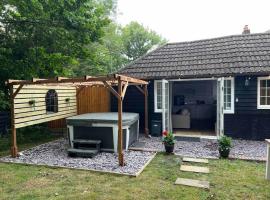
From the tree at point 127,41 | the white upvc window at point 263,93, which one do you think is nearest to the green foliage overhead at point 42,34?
the white upvc window at point 263,93

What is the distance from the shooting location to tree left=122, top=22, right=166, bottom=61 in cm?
2394

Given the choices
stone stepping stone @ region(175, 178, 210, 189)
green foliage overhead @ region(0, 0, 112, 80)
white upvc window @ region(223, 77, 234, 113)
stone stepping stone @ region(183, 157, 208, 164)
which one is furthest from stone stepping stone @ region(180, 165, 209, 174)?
green foliage overhead @ region(0, 0, 112, 80)

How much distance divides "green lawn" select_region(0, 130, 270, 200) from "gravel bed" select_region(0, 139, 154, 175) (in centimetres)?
28

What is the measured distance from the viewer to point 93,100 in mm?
9859

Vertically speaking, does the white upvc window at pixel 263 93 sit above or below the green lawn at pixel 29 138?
above

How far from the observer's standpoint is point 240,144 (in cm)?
752

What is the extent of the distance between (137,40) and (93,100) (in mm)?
16009

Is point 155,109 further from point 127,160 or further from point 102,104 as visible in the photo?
point 127,160

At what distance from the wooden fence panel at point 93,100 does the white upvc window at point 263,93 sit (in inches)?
221

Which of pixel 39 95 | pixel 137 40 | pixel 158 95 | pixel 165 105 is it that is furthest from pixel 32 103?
pixel 137 40

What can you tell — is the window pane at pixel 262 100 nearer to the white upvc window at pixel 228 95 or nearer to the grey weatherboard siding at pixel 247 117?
the grey weatherboard siding at pixel 247 117

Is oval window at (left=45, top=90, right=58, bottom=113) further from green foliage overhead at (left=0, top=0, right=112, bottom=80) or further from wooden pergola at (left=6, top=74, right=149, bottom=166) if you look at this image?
wooden pergola at (left=6, top=74, right=149, bottom=166)

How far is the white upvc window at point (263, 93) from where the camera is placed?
8039 mm

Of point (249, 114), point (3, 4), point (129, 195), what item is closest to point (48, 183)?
point (129, 195)
